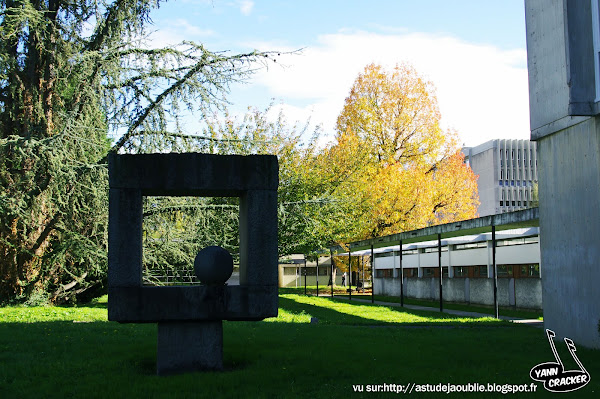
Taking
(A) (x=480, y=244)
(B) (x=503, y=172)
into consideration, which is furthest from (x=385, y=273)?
(B) (x=503, y=172)

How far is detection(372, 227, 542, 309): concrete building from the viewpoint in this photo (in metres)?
22.4

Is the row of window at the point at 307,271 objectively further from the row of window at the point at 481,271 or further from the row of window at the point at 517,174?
the row of window at the point at 517,174

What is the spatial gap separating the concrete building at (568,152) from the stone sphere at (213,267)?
22.4ft

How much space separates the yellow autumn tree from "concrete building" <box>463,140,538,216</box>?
63.0 metres

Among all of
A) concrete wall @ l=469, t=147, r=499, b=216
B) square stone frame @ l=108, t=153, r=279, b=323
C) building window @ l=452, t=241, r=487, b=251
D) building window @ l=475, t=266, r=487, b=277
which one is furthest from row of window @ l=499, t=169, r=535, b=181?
square stone frame @ l=108, t=153, r=279, b=323

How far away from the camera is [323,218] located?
2819 centimetres

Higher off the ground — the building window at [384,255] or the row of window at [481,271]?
the building window at [384,255]

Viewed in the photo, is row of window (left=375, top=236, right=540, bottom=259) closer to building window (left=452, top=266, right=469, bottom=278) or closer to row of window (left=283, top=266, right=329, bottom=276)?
building window (left=452, top=266, right=469, bottom=278)

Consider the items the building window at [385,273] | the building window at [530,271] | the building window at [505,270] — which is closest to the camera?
the building window at [530,271]

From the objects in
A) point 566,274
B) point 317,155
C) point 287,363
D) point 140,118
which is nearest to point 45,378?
point 287,363

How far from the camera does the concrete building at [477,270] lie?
2239 cm

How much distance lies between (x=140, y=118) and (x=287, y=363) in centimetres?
1053

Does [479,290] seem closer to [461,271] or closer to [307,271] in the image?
[461,271]

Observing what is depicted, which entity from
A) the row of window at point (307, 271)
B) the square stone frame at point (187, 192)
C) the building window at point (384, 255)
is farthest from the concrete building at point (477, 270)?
the row of window at point (307, 271)
